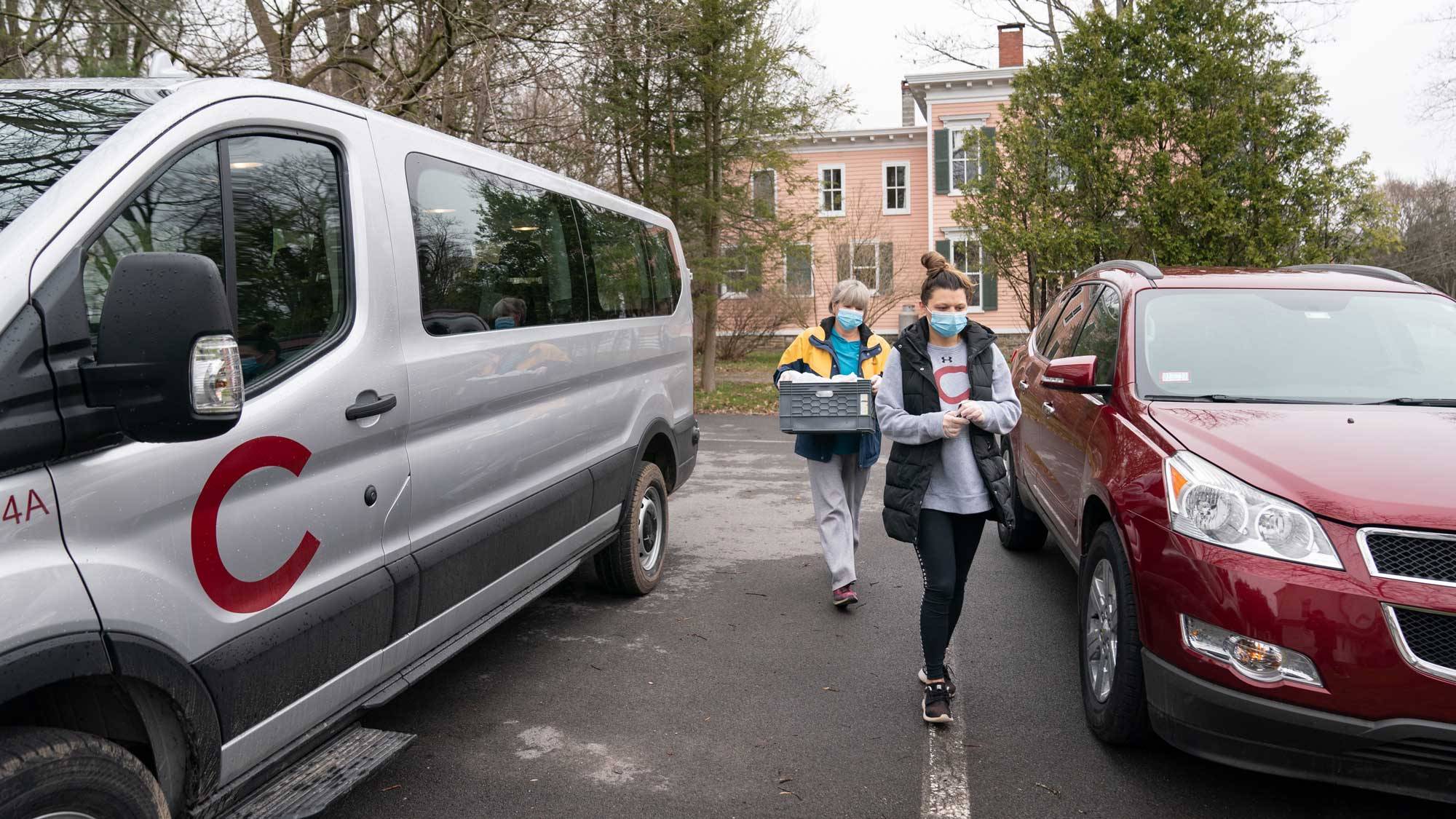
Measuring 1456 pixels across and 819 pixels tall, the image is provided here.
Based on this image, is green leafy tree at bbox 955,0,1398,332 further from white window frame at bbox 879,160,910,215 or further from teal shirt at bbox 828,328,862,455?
white window frame at bbox 879,160,910,215

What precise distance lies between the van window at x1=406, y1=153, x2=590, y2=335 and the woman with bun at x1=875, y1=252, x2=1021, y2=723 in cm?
153

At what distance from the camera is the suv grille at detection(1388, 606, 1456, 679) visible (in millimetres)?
2621

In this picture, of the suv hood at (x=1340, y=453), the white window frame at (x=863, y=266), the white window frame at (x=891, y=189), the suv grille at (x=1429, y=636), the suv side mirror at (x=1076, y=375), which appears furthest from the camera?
the white window frame at (x=891, y=189)

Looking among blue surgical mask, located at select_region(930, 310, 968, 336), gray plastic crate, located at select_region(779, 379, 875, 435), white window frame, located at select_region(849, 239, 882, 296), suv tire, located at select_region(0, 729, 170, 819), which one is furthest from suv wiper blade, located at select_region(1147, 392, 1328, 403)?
white window frame, located at select_region(849, 239, 882, 296)

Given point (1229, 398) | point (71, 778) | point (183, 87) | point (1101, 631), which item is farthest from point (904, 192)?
point (71, 778)

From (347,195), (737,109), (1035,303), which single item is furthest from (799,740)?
(737,109)

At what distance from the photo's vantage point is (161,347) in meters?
1.88

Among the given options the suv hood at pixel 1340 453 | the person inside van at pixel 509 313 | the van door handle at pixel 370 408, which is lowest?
the suv hood at pixel 1340 453

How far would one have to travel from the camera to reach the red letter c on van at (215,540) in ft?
7.45

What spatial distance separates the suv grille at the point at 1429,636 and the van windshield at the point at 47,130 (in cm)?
353

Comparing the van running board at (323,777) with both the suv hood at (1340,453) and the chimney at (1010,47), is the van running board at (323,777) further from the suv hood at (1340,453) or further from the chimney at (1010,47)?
the chimney at (1010,47)

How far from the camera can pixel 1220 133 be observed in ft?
38.0

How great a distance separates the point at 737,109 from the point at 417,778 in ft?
45.4

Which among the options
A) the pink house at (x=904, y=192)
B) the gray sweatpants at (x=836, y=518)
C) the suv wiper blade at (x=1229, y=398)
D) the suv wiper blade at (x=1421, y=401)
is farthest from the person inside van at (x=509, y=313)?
the pink house at (x=904, y=192)
